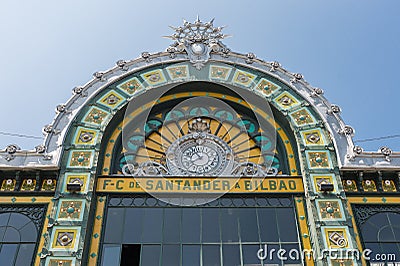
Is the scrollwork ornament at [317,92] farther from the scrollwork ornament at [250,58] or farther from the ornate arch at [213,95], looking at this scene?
the scrollwork ornament at [250,58]

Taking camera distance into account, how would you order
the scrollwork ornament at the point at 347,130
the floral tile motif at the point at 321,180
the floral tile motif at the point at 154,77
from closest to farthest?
the floral tile motif at the point at 321,180
the scrollwork ornament at the point at 347,130
the floral tile motif at the point at 154,77

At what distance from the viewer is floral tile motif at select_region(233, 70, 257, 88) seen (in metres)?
22.8

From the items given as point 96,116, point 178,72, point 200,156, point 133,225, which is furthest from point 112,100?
point 133,225

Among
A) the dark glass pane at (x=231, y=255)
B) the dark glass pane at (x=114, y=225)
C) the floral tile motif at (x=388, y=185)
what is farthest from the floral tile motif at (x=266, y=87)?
the dark glass pane at (x=114, y=225)

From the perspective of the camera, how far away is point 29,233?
17.8 metres

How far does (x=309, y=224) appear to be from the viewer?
18109 millimetres

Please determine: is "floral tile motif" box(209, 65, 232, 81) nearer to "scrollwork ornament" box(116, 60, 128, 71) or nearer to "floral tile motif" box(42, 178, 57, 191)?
"scrollwork ornament" box(116, 60, 128, 71)

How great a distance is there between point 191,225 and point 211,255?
1.39m

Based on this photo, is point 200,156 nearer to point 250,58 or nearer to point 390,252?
point 250,58

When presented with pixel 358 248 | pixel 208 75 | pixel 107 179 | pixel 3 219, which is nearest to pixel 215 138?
pixel 208 75

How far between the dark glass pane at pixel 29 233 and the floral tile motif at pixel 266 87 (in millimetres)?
11075

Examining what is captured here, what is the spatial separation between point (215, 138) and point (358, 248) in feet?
23.9

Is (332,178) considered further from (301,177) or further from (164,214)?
(164,214)

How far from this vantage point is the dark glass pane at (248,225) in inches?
703
